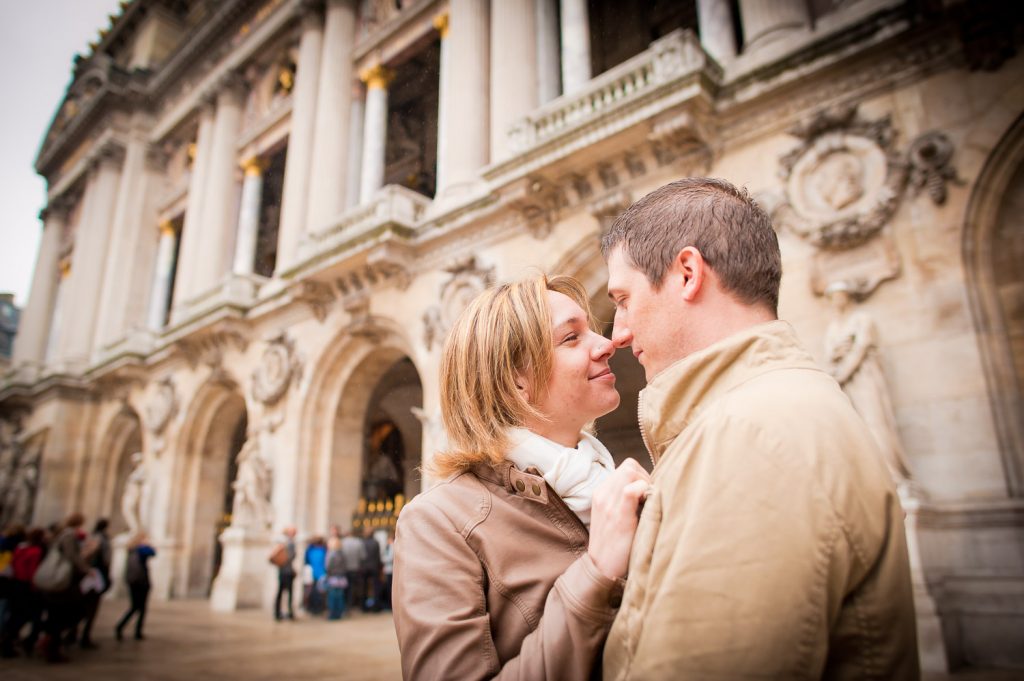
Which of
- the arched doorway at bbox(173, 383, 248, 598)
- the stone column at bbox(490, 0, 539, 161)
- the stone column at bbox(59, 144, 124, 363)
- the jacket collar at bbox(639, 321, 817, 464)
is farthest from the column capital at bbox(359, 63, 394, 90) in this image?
the jacket collar at bbox(639, 321, 817, 464)

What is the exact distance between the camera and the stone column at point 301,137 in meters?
16.2

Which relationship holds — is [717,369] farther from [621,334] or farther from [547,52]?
[547,52]

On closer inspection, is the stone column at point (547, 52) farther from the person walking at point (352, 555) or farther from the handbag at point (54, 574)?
the handbag at point (54, 574)

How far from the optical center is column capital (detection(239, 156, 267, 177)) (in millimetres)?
19969

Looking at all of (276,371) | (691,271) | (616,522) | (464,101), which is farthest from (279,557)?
(691,271)

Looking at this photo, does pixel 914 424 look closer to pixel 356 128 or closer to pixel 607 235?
pixel 607 235

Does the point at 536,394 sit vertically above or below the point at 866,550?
above

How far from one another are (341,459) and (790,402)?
46.8 ft

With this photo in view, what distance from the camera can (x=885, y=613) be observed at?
3.10 feet

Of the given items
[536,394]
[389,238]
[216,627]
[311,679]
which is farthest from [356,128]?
[536,394]

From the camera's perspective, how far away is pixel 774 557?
90 cm

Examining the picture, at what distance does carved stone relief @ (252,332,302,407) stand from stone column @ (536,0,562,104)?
7784 mm

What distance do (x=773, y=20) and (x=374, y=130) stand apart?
999 centimetres

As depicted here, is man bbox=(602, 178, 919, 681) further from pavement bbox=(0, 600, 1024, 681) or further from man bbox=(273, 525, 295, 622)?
man bbox=(273, 525, 295, 622)
